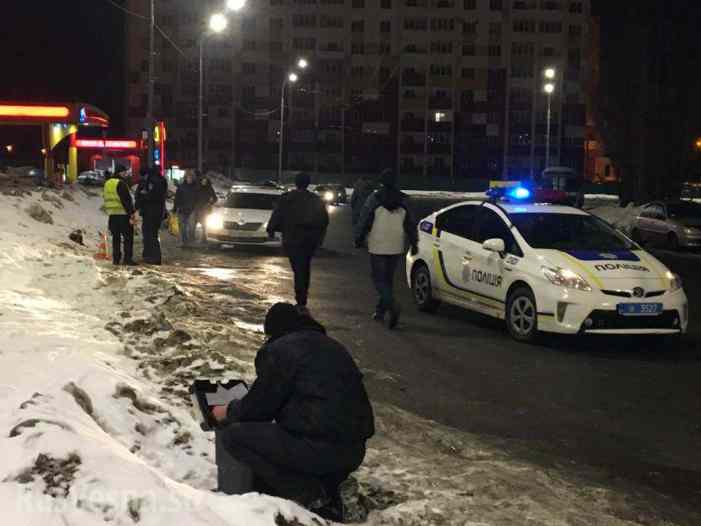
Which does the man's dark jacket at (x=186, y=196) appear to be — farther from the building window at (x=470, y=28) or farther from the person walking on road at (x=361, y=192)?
the building window at (x=470, y=28)

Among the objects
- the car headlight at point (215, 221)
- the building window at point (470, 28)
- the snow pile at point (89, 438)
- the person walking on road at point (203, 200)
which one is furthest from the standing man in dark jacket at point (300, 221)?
the building window at point (470, 28)

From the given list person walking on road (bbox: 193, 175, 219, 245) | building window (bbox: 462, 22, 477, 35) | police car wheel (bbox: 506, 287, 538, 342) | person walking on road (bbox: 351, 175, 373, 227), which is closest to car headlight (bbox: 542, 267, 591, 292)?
police car wheel (bbox: 506, 287, 538, 342)

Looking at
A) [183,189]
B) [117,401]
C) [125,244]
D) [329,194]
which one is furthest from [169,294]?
[329,194]

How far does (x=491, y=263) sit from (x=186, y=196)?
10.5 metres

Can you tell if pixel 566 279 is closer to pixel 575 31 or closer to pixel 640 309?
pixel 640 309

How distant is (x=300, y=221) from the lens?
10.8m

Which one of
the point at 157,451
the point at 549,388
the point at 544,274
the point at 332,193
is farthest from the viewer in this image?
the point at 332,193

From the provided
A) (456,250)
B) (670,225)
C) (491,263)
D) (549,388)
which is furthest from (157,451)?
(670,225)

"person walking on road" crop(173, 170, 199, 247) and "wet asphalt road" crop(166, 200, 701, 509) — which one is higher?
"person walking on road" crop(173, 170, 199, 247)

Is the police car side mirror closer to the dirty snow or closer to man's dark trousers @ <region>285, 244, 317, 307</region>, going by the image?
man's dark trousers @ <region>285, 244, 317, 307</region>

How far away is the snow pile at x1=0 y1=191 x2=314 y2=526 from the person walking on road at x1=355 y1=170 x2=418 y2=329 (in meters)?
3.16

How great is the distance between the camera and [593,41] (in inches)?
4274

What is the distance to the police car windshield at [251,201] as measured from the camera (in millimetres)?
21562

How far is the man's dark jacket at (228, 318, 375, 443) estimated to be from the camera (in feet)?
13.8
